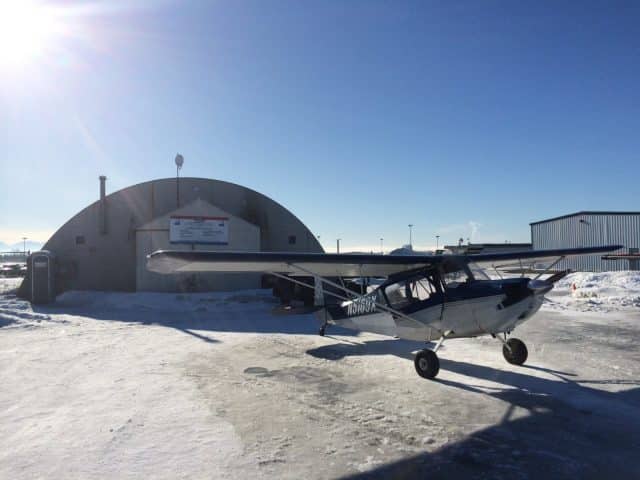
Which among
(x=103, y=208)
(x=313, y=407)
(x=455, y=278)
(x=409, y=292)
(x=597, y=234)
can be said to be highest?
(x=103, y=208)

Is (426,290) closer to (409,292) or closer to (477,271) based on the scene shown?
(409,292)

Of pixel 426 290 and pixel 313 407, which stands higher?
pixel 426 290

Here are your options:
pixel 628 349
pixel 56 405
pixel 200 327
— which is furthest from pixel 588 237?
pixel 56 405

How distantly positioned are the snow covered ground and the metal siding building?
27990mm

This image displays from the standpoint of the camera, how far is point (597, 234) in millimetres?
36562

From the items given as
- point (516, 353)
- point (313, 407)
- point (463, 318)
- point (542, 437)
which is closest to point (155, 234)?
point (463, 318)

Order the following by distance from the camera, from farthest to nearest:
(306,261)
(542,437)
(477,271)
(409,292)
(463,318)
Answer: (477,271)
(409,292)
(306,261)
(463,318)
(542,437)

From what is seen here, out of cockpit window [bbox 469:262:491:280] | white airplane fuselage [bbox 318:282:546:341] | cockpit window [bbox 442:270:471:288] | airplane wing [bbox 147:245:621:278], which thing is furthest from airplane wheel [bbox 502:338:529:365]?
airplane wing [bbox 147:245:621:278]

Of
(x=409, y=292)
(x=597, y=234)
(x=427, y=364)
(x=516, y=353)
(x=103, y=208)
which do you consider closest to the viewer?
(x=427, y=364)

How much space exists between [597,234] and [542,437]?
38.4 m

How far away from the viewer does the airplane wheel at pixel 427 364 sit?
24.3ft

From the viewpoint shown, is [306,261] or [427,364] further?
[306,261]

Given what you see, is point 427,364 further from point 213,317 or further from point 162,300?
point 162,300

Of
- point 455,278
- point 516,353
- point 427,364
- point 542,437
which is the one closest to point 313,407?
point 427,364
